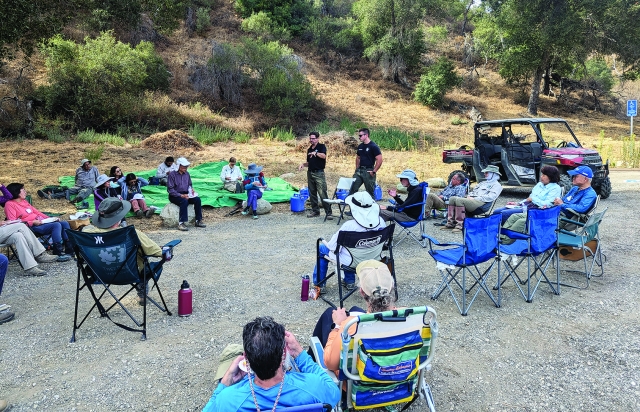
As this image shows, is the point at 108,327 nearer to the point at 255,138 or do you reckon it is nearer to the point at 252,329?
the point at 252,329

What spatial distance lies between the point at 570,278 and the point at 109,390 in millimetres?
4848

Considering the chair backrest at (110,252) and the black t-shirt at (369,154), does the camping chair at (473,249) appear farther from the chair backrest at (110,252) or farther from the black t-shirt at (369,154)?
the black t-shirt at (369,154)

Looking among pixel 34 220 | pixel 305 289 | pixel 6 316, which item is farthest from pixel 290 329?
pixel 34 220

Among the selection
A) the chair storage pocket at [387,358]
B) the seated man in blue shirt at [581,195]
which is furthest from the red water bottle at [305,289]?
the seated man in blue shirt at [581,195]

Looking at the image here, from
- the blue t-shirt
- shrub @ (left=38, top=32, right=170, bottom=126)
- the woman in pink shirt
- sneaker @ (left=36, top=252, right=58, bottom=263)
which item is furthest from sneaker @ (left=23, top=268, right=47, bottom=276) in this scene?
shrub @ (left=38, top=32, right=170, bottom=126)

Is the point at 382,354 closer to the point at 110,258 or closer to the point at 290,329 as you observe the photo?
the point at 290,329

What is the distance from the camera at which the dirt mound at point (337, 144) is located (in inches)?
613

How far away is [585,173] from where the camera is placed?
5.67 metres

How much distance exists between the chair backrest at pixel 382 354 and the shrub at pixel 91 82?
56.0ft

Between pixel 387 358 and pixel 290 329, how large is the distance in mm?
1777

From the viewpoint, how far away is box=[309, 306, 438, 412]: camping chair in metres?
2.42

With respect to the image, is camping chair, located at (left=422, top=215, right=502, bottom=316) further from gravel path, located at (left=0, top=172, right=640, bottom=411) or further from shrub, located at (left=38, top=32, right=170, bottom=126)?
shrub, located at (left=38, top=32, right=170, bottom=126)

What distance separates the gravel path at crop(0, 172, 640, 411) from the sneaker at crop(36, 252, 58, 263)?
0.11 m

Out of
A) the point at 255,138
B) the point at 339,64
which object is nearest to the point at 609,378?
the point at 255,138
